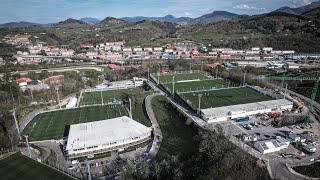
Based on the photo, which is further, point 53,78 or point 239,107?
point 53,78

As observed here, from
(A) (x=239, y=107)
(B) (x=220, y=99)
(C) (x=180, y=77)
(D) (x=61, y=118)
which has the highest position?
(C) (x=180, y=77)

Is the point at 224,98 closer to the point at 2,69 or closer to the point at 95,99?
the point at 95,99

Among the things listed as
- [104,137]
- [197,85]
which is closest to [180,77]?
[197,85]

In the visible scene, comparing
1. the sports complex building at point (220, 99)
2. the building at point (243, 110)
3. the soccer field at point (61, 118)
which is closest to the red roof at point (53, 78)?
the soccer field at point (61, 118)

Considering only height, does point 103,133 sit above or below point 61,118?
above

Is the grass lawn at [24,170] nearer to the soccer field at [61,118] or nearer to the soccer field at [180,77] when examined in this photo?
the soccer field at [61,118]

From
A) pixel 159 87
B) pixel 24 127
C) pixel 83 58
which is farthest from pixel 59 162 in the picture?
pixel 83 58

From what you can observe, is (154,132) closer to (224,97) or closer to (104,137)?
(104,137)
